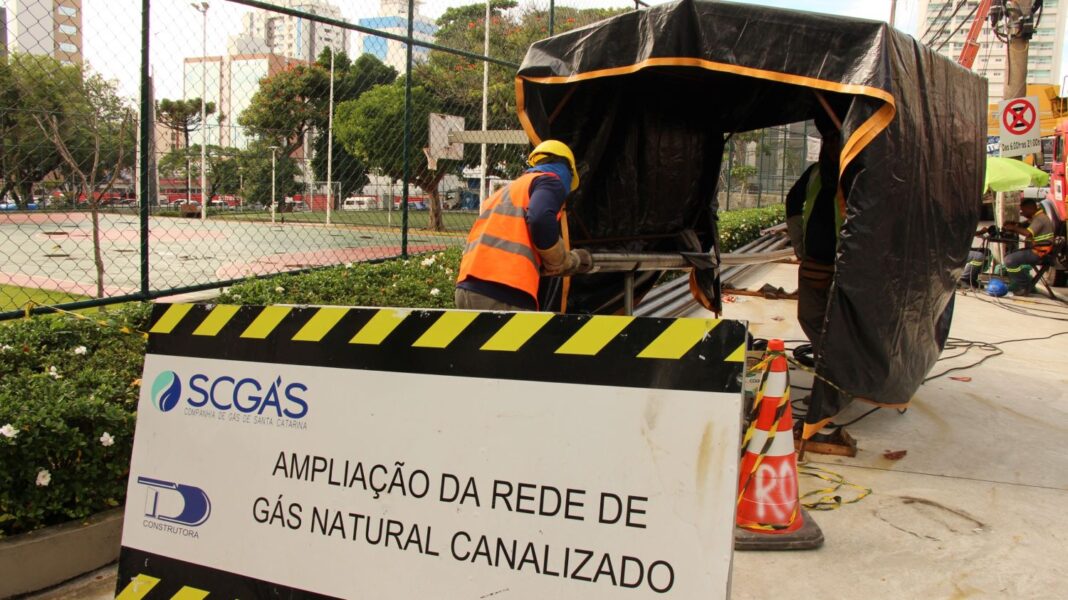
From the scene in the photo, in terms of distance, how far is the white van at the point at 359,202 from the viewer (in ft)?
34.6

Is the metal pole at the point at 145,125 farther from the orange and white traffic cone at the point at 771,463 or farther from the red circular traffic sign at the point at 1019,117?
the red circular traffic sign at the point at 1019,117

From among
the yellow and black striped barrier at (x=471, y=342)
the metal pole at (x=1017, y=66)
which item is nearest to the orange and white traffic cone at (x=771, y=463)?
the yellow and black striped barrier at (x=471, y=342)

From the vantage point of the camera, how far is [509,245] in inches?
176

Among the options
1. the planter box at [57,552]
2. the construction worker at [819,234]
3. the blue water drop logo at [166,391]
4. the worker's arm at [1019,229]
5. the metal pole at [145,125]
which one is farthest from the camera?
the worker's arm at [1019,229]

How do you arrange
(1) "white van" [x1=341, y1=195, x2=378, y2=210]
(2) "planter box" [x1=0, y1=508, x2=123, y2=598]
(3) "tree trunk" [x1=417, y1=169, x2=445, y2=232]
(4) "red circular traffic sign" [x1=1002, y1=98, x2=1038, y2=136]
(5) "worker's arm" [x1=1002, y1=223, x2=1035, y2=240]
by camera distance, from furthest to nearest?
(4) "red circular traffic sign" [x1=1002, y1=98, x2=1038, y2=136] < (5) "worker's arm" [x1=1002, y1=223, x2=1035, y2=240] < (3) "tree trunk" [x1=417, y1=169, x2=445, y2=232] < (1) "white van" [x1=341, y1=195, x2=378, y2=210] < (2) "planter box" [x1=0, y1=508, x2=123, y2=598]

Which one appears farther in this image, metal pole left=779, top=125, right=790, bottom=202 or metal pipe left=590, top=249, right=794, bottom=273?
metal pole left=779, top=125, right=790, bottom=202

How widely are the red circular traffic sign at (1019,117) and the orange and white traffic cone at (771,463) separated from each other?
1268cm

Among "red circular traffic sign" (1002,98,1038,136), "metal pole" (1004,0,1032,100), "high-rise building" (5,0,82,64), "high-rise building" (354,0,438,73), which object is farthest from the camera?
"metal pole" (1004,0,1032,100)

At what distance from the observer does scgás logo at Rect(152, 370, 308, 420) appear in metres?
2.52

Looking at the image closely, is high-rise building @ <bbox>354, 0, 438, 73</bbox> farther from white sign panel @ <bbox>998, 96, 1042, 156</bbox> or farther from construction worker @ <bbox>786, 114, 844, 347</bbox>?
white sign panel @ <bbox>998, 96, 1042, 156</bbox>

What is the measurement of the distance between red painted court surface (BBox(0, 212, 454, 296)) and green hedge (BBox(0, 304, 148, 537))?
2.11 m

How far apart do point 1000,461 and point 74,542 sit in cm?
545

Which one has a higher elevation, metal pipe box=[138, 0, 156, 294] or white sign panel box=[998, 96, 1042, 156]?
white sign panel box=[998, 96, 1042, 156]

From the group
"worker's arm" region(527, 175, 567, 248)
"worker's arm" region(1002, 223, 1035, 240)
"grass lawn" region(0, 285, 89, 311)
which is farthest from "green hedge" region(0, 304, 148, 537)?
"worker's arm" region(1002, 223, 1035, 240)
